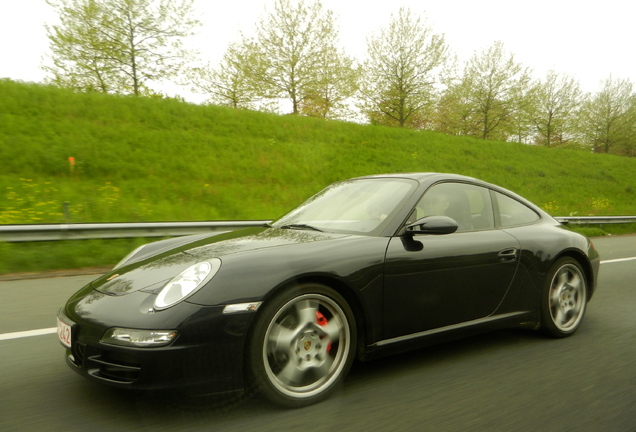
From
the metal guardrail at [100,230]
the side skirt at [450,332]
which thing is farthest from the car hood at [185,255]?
the metal guardrail at [100,230]

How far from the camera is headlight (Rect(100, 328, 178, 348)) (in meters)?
2.42

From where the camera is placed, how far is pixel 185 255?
10.3 feet

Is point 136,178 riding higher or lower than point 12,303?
higher

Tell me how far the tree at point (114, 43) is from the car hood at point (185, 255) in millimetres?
19778

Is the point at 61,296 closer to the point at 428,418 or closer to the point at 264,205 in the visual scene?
the point at 428,418

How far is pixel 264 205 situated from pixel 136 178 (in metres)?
3.55

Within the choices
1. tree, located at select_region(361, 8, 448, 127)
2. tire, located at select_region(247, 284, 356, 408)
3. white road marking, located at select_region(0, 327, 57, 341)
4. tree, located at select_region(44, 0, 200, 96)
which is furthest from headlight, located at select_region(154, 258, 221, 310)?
tree, located at select_region(361, 8, 448, 127)

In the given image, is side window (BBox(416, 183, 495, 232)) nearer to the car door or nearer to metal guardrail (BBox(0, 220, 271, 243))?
the car door

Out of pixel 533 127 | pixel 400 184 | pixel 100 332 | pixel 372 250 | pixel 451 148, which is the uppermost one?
pixel 533 127

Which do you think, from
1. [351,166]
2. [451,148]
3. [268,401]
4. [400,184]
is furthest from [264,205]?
[451,148]

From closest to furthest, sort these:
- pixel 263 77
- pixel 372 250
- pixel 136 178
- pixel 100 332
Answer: pixel 100 332 < pixel 372 250 < pixel 136 178 < pixel 263 77

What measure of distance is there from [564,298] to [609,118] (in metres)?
45.6

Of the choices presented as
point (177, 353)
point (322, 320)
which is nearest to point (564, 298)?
point (322, 320)

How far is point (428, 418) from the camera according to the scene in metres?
2.66
